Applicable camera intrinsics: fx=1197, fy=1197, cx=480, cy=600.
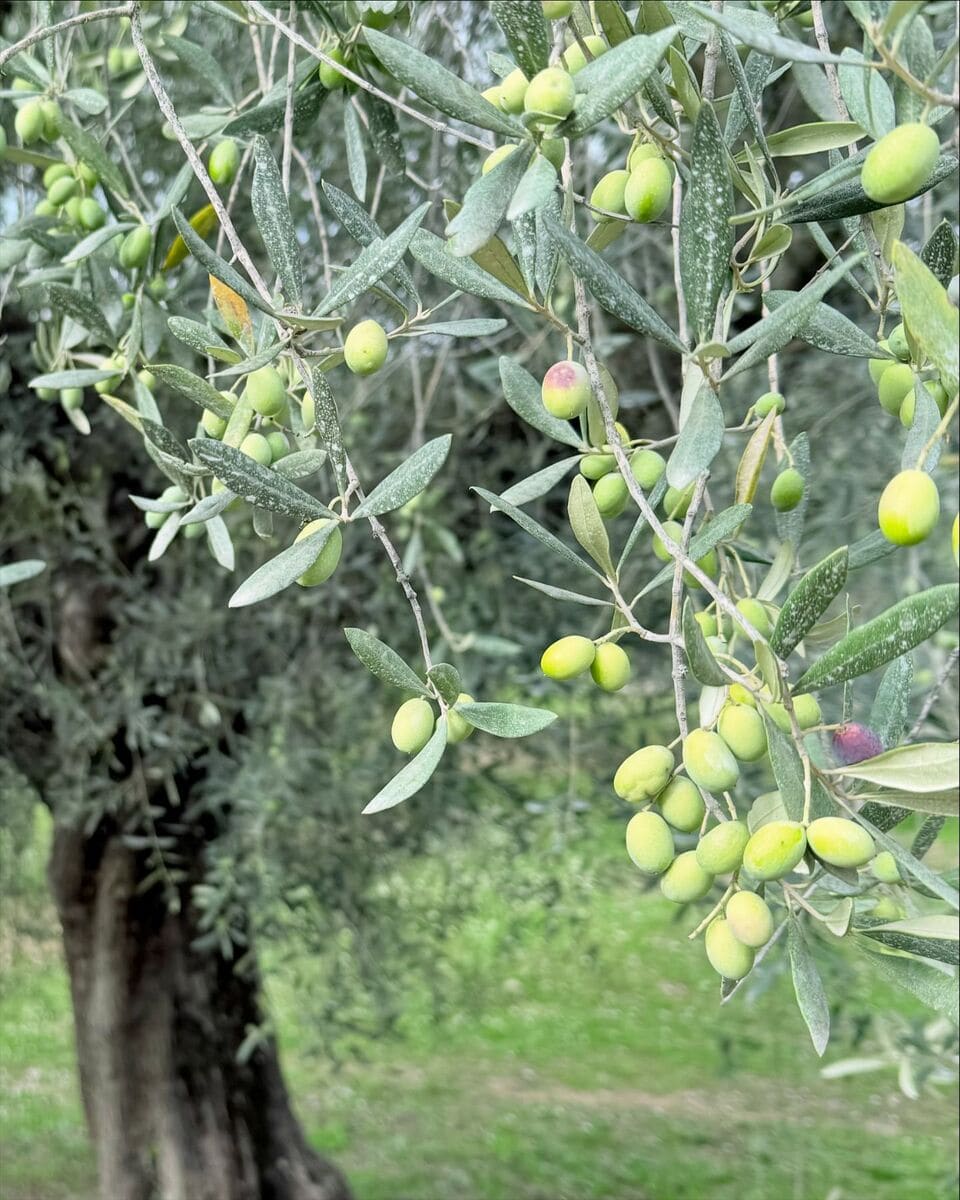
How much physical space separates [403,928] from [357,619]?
3.12 feet

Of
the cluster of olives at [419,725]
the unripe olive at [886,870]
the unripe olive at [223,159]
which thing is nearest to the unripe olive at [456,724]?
the cluster of olives at [419,725]

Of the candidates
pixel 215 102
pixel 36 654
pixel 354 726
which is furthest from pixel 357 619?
pixel 215 102

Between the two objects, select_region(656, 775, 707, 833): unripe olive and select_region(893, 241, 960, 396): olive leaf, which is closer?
select_region(893, 241, 960, 396): olive leaf

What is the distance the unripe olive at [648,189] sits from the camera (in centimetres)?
54

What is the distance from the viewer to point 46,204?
3.80ft

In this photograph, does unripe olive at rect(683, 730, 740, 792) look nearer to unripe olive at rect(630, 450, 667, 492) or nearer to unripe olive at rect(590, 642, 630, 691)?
unripe olive at rect(590, 642, 630, 691)

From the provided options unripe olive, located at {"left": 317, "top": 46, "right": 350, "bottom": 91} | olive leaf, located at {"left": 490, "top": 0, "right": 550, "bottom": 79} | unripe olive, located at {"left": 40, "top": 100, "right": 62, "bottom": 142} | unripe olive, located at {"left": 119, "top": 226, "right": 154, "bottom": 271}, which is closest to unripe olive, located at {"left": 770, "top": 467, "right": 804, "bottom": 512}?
olive leaf, located at {"left": 490, "top": 0, "right": 550, "bottom": 79}

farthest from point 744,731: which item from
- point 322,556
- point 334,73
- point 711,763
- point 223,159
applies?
point 223,159

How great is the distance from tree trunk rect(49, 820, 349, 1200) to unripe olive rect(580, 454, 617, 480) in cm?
292

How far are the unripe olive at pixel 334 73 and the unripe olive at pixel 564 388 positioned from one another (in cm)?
45

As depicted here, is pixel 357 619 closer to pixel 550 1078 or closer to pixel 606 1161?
pixel 606 1161

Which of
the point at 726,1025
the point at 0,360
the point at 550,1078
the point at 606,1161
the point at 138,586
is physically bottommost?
the point at 726,1025

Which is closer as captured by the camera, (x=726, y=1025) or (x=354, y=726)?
(x=354, y=726)

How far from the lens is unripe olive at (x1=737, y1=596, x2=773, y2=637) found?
0.67 meters
